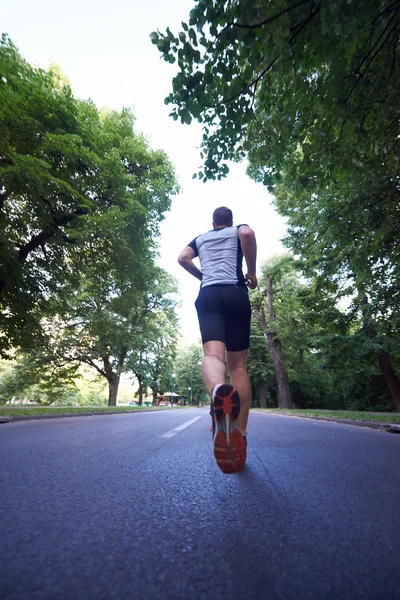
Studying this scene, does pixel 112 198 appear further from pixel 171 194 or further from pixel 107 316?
pixel 107 316

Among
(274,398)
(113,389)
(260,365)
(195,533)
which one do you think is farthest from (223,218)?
(274,398)

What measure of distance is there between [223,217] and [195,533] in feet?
8.49

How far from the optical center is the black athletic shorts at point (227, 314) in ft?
8.55

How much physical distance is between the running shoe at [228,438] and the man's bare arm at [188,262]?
146 centimetres

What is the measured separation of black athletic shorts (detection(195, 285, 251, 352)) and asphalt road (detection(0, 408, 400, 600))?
1034 millimetres

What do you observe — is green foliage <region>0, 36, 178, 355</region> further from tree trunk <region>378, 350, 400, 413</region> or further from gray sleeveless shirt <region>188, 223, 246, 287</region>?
tree trunk <region>378, 350, 400, 413</region>

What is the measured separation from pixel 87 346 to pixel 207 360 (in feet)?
74.0

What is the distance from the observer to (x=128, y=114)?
14.3m

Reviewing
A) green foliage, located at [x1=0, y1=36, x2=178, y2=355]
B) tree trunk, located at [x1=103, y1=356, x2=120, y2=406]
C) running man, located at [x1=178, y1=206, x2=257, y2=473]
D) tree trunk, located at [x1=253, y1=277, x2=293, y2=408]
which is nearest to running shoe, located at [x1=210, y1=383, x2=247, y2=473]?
running man, located at [x1=178, y1=206, x2=257, y2=473]

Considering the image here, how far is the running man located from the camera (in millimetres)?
2516

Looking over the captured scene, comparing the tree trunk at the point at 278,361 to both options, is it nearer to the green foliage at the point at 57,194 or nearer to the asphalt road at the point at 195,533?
the green foliage at the point at 57,194

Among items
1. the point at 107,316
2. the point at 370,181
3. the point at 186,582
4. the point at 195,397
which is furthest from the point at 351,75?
the point at 195,397

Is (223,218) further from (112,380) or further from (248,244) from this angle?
(112,380)

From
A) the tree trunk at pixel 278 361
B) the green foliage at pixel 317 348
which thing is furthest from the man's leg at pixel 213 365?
the tree trunk at pixel 278 361
